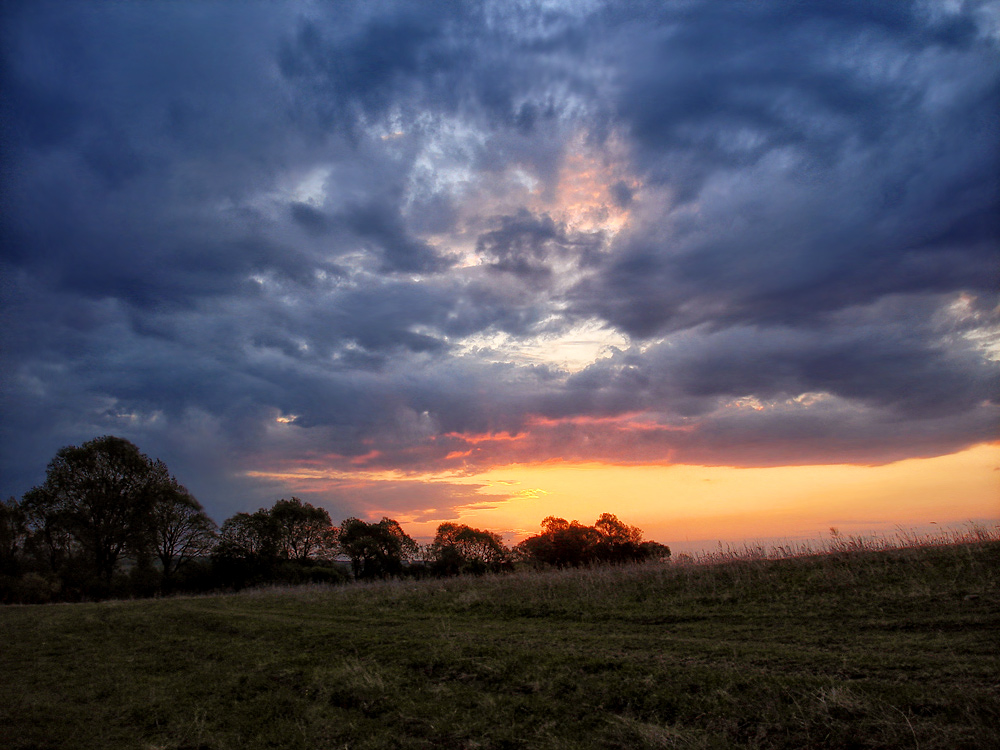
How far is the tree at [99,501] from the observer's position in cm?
4819

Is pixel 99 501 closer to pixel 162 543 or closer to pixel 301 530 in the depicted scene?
pixel 162 543

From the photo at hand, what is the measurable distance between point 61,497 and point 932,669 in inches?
2426

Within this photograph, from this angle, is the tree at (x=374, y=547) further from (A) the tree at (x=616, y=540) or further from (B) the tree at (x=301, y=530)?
(A) the tree at (x=616, y=540)

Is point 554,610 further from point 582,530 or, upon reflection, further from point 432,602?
point 582,530

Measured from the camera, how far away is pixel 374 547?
68500mm

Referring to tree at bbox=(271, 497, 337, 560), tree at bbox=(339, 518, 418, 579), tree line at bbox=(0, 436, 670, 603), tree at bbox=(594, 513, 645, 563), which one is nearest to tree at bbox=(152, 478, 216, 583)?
tree line at bbox=(0, 436, 670, 603)

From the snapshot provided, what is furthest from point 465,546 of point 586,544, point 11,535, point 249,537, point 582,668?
point 582,668

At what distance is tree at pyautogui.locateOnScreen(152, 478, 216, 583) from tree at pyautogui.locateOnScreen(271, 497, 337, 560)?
839 cm

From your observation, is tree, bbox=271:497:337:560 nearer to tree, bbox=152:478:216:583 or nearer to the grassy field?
tree, bbox=152:478:216:583

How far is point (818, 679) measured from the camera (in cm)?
888

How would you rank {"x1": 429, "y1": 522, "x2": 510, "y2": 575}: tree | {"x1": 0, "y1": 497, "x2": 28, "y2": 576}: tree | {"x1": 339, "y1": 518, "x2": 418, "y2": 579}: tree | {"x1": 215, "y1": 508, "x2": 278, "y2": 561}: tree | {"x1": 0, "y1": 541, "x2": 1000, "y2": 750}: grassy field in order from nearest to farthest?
{"x1": 0, "y1": 541, "x2": 1000, "y2": 750}: grassy field
{"x1": 0, "y1": 497, "x2": 28, "y2": 576}: tree
{"x1": 215, "y1": 508, "x2": 278, "y2": 561}: tree
{"x1": 339, "y1": 518, "x2": 418, "y2": 579}: tree
{"x1": 429, "y1": 522, "x2": 510, "y2": 575}: tree

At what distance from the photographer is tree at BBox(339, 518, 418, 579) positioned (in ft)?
221

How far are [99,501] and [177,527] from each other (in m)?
7.84

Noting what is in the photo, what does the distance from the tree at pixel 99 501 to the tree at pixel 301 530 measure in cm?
1500
